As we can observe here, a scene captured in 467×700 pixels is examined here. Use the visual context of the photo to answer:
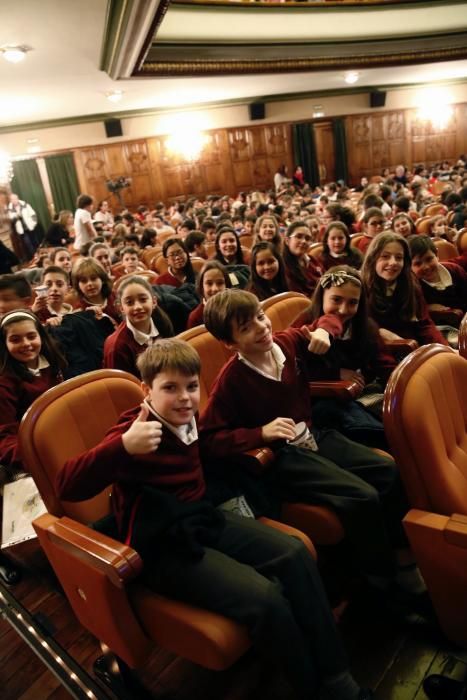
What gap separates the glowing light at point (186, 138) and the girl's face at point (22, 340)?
10502mm

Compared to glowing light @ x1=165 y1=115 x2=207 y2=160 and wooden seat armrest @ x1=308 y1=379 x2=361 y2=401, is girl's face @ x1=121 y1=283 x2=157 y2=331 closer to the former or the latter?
wooden seat armrest @ x1=308 y1=379 x2=361 y2=401

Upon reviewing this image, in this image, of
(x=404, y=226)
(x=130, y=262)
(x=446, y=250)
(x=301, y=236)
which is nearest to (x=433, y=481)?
(x=301, y=236)

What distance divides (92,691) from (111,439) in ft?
2.21

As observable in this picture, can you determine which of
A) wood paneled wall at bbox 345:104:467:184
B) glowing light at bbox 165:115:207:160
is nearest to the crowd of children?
glowing light at bbox 165:115:207:160

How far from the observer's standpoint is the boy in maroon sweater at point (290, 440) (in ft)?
4.49

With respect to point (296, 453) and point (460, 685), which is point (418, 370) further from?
point (460, 685)

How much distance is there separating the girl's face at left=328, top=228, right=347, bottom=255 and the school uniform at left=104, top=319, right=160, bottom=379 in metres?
1.78

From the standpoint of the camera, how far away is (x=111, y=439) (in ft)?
3.78

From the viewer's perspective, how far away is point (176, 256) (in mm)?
3400

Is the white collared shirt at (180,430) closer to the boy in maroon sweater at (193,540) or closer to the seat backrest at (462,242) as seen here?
the boy in maroon sweater at (193,540)

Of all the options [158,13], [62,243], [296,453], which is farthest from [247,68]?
[296,453]

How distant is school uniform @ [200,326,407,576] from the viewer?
1364mm

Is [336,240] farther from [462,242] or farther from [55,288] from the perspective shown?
[55,288]

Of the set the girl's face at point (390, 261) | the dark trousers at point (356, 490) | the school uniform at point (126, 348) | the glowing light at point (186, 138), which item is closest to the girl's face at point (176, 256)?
the school uniform at point (126, 348)
